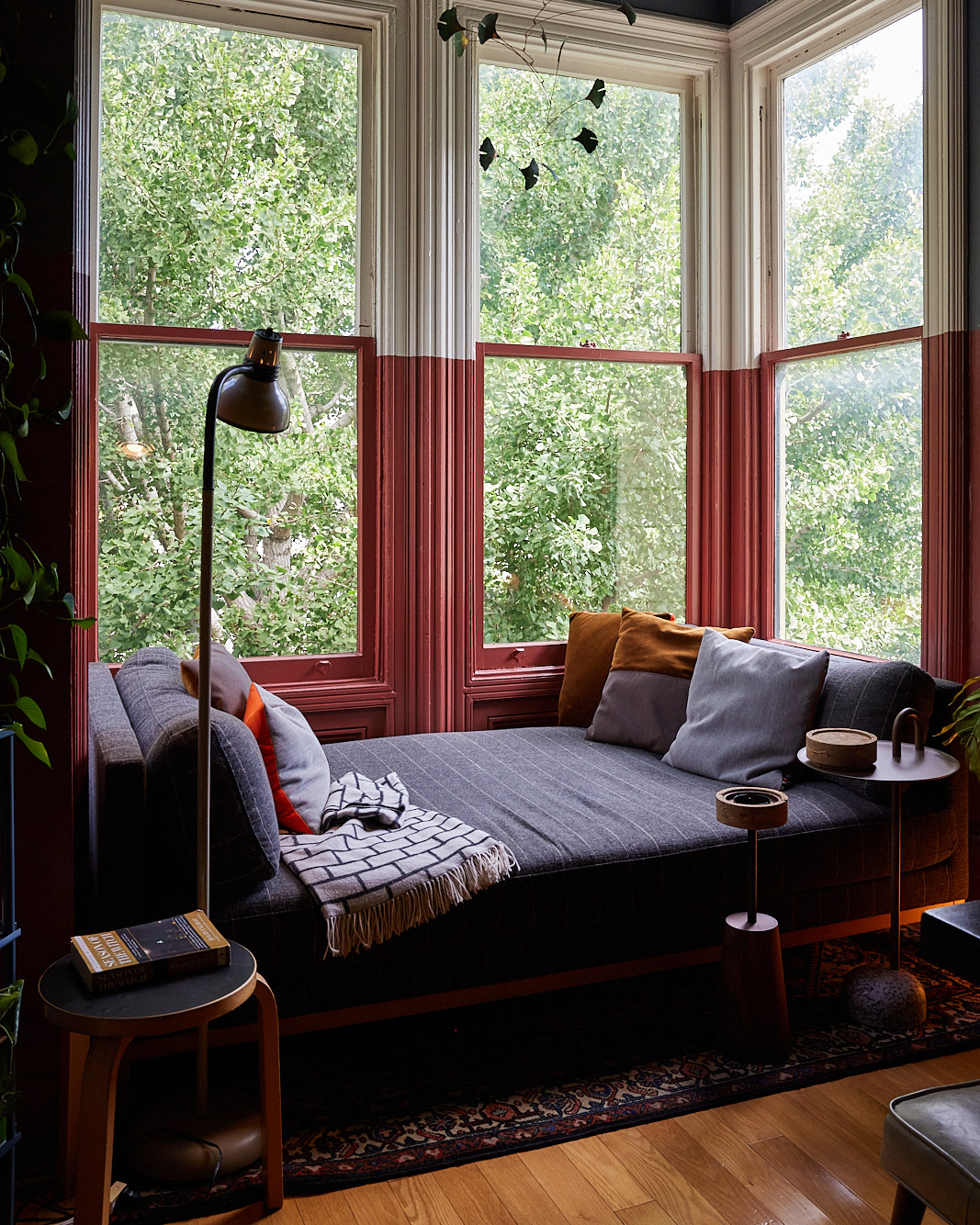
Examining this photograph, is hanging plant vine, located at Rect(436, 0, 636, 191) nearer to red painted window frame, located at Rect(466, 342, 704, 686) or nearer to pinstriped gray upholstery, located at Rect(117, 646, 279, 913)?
red painted window frame, located at Rect(466, 342, 704, 686)

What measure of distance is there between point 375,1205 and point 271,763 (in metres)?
1.02

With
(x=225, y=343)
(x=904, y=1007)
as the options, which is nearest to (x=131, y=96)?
(x=225, y=343)

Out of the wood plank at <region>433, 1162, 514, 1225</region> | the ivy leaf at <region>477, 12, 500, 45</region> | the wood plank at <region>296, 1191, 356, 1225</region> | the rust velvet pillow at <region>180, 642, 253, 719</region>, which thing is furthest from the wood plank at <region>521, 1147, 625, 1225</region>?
the ivy leaf at <region>477, 12, 500, 45</region>

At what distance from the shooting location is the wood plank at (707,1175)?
2068mm

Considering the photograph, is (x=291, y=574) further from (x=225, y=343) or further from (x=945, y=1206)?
(x=945, y=1206)

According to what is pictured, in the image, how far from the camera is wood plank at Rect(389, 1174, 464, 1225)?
6.75 ft

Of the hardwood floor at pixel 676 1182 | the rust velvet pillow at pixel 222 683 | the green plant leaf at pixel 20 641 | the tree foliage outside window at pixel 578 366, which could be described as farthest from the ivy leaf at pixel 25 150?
the tree foliage outside window at pixel 578 366

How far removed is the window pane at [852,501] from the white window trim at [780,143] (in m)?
0.23

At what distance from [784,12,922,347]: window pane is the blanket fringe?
239 centimetres

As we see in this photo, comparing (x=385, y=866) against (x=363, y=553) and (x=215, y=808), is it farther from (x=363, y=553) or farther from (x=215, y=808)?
(x=363, y=553)

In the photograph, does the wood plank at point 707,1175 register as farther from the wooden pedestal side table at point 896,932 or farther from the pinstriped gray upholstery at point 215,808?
the pinstriped gray upholstery at point 215,808

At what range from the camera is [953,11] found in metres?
3.37

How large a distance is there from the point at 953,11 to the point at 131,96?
2.65m

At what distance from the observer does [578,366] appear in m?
4.25
